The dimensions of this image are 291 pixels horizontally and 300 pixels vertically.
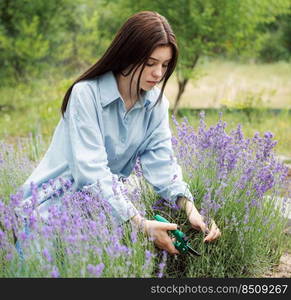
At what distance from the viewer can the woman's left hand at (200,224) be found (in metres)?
2.40

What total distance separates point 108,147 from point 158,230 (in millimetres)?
609

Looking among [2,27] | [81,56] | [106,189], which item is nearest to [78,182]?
[106,189]

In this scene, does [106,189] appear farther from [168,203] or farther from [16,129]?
[16,129]

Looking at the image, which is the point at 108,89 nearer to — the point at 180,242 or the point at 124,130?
the point at 124,130

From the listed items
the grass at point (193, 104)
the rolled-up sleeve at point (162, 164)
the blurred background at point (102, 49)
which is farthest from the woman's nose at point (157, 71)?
the blurred background at point (102, 49)

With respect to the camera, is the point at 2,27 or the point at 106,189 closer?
the point at 106,189

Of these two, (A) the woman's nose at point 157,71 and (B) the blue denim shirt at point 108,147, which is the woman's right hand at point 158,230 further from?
(A) the woman's nose at point 157,71

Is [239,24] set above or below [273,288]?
above

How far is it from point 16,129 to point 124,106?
4.43 metres

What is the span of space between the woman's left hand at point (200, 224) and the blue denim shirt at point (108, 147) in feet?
0.21

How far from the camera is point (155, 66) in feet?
8.11

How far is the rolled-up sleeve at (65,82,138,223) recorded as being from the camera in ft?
7.78

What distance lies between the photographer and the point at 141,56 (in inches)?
96.1

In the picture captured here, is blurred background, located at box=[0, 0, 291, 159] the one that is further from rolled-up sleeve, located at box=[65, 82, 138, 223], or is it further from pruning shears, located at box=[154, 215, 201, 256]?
pruning shears, located at box=[154, 215, 201, 256]
